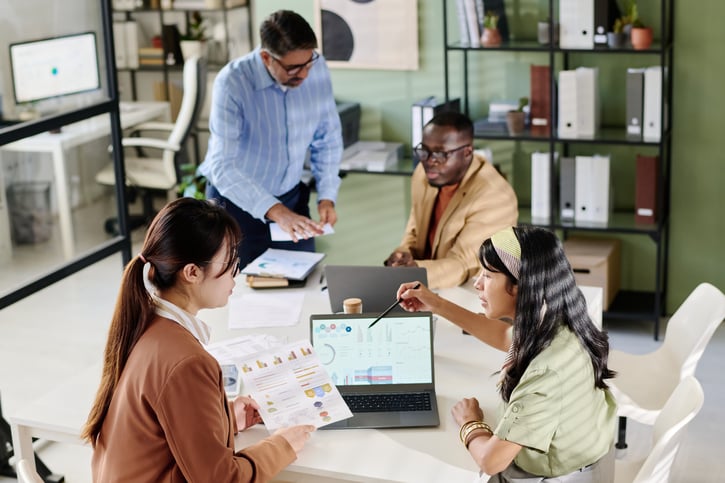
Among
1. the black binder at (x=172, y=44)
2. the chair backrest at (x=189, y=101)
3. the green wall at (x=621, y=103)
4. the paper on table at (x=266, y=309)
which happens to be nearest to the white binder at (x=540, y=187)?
the green wall at (x=621, y=103)

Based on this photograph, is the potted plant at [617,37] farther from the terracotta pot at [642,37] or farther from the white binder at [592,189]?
the white binder at [592,189]

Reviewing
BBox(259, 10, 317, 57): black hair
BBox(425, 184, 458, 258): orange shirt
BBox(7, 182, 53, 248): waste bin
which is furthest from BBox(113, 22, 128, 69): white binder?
BBox(425, 184, 458, 258): orange shirt

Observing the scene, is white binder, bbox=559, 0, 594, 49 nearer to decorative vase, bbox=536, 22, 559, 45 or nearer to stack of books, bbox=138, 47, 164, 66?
decorative vase, bbox=536, 22, 559, 45

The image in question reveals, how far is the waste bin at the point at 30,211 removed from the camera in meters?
4.41

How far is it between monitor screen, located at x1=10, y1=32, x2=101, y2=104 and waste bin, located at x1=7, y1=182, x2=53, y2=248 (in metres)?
0.55

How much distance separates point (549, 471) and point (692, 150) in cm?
279

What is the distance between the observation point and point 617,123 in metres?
4.65

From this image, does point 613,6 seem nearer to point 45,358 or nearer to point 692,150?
point 692,150

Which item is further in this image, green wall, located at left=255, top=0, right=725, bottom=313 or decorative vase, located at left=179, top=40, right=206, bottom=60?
decorative vase, located at left=179, top=40, right=206, bottom=60

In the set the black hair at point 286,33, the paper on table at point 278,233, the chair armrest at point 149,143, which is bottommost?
the paper on table at point 278,233

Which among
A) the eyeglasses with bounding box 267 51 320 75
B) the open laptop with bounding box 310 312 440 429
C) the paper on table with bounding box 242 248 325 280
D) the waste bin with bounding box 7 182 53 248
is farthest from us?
the waste bin with bounding box 7 182 53 248

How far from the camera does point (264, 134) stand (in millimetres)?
3699

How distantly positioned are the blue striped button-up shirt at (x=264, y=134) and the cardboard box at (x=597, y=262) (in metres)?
1.27

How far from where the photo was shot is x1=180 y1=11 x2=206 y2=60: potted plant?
21.3ft
